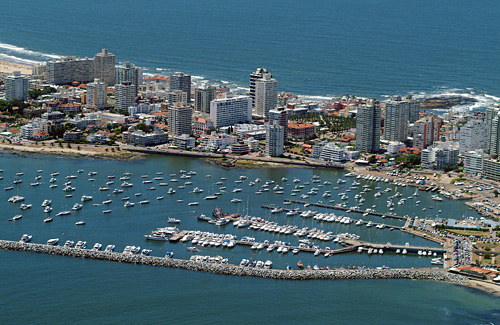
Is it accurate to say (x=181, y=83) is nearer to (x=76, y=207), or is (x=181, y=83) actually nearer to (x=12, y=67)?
(x=12, y=67)

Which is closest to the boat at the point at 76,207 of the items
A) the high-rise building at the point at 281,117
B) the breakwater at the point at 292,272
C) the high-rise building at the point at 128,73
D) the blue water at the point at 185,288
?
the blue water at the point at 185,288

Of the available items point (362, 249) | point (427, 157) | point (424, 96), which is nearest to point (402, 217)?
point (362, 249)

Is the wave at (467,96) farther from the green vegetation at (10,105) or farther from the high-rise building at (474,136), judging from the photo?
the green vegetation at (10,105)

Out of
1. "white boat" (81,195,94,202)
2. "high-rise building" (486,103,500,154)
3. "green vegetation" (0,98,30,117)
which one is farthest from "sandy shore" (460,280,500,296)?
"green vegetation" (0,98,30,117)

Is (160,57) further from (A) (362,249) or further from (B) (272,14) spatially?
(A) (362,249)

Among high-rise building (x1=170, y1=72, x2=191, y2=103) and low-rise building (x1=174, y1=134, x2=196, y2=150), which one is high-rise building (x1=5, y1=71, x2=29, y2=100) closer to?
high-rise building (x1=170, y1=72, x2=191, y2=103)

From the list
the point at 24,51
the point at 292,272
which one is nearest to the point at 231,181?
the point at 292,272

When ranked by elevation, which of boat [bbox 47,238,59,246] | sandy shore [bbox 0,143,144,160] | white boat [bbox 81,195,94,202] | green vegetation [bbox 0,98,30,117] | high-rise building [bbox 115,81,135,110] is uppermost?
high-rise building [bbox 115,81,135,110]
